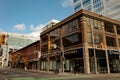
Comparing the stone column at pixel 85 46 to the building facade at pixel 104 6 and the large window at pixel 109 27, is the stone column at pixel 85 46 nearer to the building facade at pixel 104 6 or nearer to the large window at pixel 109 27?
the large window at pixel 109 27

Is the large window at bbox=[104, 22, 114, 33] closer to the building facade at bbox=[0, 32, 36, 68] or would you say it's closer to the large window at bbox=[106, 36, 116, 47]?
the large window at bbox=[106, 36, 116, 47]

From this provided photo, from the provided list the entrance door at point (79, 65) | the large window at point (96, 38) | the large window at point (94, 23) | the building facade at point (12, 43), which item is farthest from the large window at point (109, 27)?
the building facade at point (12, 43)

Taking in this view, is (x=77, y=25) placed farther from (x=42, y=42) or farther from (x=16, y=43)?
(x=16, y=43)

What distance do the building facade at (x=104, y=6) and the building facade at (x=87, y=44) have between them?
43542 millimetres

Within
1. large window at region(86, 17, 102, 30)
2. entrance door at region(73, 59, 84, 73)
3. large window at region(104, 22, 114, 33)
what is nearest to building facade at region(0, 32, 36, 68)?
large window at region(104, 22, 114, 33)

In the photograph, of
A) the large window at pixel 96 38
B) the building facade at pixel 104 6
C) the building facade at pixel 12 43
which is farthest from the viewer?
the building facade at pixel 12 43

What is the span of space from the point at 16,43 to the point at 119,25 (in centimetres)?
12584

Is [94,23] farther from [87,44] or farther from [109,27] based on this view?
[87,44]

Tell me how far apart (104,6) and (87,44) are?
6512 centimetres

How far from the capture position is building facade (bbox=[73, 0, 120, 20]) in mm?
86250

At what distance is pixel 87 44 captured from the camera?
3625 cm

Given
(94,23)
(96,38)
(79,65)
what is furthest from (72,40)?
(94,23)

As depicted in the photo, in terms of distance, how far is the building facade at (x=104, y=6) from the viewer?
8625 cm

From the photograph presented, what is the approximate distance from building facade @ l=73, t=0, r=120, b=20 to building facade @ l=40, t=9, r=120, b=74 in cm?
4354
